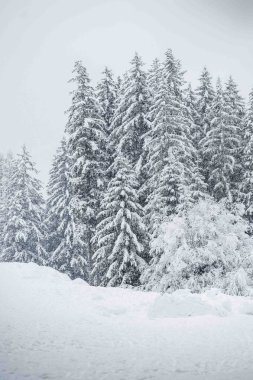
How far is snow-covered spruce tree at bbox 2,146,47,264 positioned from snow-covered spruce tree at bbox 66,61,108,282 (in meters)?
5.96

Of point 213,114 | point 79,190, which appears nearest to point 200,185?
point 213,114

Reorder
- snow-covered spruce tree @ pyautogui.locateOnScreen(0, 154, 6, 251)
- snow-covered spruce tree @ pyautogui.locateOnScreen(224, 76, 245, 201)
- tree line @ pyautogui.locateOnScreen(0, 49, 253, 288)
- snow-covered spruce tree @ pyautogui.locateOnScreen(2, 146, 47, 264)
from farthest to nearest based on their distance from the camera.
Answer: snow-covered spruce tree @ pyautogui.locateOnScreen(0, 154, 6, 251) < snow-covered spruce tree @ pyautogui.locateOnScreen(2, 146, 47, 264) < snow-covered spruce tree @ pyautogui.locateOnScreen(224, 76, 245, 201) < tree line @ pyautogui.locateOnScreen(0, 49, 253, 288)

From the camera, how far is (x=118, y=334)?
416 inches

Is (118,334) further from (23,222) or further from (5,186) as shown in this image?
(5,186)

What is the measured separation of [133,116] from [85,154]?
4.59 m

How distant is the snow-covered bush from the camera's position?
1925cm

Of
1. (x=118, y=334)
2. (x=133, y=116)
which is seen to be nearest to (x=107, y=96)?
(x=133, y=116)

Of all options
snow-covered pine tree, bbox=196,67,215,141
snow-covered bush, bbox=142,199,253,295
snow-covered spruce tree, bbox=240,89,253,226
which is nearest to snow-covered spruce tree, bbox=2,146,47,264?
snow-covered bush, bbox=142,199,253,295

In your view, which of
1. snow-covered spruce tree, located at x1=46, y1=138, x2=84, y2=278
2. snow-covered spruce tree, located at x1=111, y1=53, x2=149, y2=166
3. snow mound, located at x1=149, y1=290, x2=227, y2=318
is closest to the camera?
snow mound, located at x1=149, y1=290, x2=227, y2=318

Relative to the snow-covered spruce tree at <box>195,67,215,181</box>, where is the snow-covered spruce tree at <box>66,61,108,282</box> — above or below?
below

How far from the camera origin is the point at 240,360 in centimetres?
881

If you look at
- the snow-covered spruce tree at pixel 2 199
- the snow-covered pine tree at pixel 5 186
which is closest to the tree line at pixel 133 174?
the snow-covered pine tree at pixel 5 186

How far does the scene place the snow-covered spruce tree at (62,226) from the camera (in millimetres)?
32219

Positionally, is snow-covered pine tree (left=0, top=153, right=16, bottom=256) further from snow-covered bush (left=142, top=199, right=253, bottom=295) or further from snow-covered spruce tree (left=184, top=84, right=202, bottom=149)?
snow-covered bush (left=142, top=199, right=253, bottom=295)
